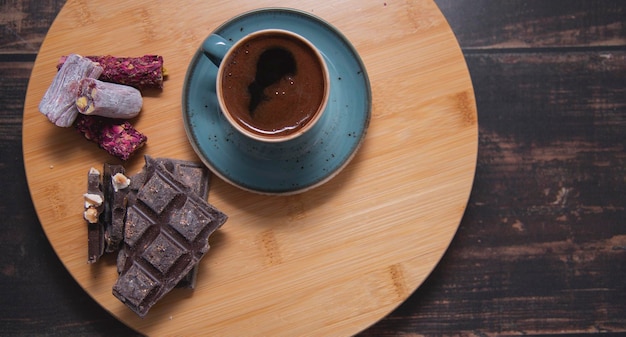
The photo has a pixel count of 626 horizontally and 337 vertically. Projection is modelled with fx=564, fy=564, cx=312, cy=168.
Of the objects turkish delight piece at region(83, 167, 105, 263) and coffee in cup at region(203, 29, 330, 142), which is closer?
coffee in cup at region(203, 29, 330, 142)

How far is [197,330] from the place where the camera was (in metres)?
1.85

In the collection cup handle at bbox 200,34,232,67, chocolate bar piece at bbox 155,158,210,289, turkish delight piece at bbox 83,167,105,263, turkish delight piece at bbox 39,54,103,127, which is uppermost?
cup handle at bbox 200,34,232,67

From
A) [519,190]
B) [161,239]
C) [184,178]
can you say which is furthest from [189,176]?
[519,190]

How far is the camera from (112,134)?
1.81 m

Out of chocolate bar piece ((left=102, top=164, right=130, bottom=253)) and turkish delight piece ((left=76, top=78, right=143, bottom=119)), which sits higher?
turkish delight piece ((left=76, top=78, right=143, bottom=119))

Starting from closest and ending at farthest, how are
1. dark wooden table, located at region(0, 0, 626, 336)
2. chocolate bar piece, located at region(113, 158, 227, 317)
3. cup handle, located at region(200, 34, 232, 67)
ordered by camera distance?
cup handle, located at region(200, 34, 232, 67) < chocolate bar piece, located at region(113, 158, 227, 317) < dark wooden table, located at region(0, 0, 626, 336)

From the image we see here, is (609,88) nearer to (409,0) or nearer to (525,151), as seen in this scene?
(525,151)

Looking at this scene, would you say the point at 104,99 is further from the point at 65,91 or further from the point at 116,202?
the point at 116,202

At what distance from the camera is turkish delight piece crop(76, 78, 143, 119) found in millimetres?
1747

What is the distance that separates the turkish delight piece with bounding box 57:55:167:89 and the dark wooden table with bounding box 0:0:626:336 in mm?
612

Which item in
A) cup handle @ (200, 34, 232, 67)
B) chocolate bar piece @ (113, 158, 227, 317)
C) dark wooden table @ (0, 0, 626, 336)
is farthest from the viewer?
dark wooden table @ (0, 0, 626, 336)

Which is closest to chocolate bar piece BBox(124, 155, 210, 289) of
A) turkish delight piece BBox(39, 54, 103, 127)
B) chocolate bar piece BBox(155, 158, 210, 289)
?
chocolate bar piece BBox(155, 158, 210, 289)

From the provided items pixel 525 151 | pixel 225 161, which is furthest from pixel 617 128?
pixel 225 161

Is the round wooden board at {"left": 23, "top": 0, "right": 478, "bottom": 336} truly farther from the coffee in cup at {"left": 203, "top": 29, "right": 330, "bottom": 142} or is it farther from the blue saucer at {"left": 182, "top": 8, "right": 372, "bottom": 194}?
the coffee in cup at {"left": 203, "top": 29, "right": 330, "bottom": 142}
